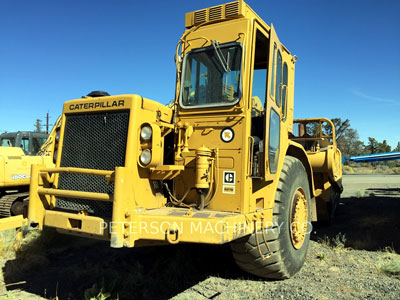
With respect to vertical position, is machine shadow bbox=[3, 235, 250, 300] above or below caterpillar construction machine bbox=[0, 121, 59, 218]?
below

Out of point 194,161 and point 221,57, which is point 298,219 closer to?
point 194,161

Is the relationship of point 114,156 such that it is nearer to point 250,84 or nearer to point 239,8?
point 250,84

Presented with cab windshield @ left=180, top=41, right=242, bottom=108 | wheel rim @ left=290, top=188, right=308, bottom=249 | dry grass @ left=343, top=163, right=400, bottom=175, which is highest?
cab windshield @ left=180, top=41, right=242, bottom=108

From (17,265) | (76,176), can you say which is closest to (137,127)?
(76,176)

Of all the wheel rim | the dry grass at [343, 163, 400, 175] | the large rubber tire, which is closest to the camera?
the large rubber tire

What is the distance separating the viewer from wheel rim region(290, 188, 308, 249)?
4645mm

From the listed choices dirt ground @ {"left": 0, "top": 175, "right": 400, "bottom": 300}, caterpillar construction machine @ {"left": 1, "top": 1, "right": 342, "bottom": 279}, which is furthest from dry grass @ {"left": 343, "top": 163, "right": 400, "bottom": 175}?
caterpillar construction machine @ {"left": 1, "top": 1, "right": 342, "bottom": 279}

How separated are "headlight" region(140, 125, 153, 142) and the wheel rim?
2.23 meters

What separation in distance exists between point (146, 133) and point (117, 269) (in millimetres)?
2422

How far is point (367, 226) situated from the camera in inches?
287

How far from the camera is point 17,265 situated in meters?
5.08

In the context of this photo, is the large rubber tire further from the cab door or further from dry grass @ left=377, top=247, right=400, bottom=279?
dry grass @ left=377, top=247, right=400, bottom=279

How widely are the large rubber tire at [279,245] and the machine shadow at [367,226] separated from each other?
1.93 metres

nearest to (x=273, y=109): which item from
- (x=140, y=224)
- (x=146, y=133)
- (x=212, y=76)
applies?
(x=212, y=76)
